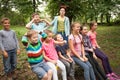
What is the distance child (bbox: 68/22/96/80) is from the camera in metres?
6.18

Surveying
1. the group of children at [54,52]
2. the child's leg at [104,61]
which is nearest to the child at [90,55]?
the group of children at [54,52]

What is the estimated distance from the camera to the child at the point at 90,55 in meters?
6.57

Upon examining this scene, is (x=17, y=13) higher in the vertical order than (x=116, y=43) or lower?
higher

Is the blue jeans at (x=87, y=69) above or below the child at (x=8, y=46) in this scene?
below

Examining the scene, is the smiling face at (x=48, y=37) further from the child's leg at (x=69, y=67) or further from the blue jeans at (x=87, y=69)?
the blue jeans at (x=87, y=69)

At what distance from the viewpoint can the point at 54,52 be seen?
6094 millimetres

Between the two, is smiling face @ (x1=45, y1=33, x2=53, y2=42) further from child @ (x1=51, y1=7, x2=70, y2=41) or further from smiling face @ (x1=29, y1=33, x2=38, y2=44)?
child @ (x1=51, y1=7, x2=70, y2=41)

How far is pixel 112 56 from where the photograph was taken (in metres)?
10.2

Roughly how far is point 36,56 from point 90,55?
1909 mm

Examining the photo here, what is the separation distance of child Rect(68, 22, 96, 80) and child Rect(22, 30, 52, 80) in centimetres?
106

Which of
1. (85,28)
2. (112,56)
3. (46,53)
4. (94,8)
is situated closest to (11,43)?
(46,53)

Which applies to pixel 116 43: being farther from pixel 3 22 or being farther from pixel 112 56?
pixel 3 22

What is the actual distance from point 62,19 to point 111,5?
428 centimetres

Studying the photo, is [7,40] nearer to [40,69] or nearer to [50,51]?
[50,51]
